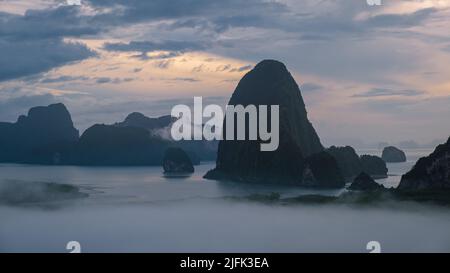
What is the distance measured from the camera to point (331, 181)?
15350cm

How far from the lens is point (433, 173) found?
94750mm

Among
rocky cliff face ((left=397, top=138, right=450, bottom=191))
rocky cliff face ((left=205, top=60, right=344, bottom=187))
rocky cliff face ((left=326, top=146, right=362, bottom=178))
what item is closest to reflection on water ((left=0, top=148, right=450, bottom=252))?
rocky cliff face ((left=397, top=138, right=450, bottom=191))

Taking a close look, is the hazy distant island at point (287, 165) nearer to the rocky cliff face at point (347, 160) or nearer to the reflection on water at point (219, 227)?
the rocky cliff face at point (347, 160)

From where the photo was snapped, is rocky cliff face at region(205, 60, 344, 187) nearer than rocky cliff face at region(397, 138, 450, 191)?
No

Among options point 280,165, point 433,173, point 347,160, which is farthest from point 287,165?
point 433,173

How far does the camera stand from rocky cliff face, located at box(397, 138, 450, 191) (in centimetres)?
9306

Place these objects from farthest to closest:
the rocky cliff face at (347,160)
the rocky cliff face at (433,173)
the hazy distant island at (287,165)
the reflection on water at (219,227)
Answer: the rocky cliff face at (347,160) < the hazy distant island at (287,165) < the rocky cliff face at (433,173) < the reflection on water at (219,227)

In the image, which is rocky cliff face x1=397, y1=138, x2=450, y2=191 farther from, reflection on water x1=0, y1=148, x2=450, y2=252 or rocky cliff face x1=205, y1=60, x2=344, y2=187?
rocky cliff face x1=205, y1=60, x2=344, y2=187

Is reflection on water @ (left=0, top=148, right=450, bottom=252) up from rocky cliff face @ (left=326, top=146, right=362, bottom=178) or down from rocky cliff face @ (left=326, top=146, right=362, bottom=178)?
up

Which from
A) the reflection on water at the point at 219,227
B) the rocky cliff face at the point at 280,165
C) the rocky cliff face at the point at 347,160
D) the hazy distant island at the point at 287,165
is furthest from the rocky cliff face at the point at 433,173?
the rocky cliff face at the point at 347,160

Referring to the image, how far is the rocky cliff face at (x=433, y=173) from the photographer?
305 ft

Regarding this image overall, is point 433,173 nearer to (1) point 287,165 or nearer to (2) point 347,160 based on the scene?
(1) point 287,165

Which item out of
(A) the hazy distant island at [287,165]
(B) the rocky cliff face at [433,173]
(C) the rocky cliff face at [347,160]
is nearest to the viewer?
(B) the rocky cliff face at [433,173]
